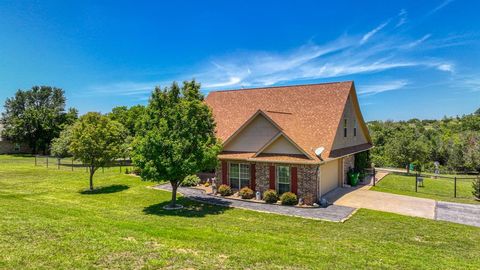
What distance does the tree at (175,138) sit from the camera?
16.5 meters

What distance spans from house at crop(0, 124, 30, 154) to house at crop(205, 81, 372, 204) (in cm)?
5306

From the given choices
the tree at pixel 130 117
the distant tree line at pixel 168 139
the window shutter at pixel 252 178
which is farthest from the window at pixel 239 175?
the tree at pixel 130 117

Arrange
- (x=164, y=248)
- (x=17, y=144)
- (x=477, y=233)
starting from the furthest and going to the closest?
(x=17, y=144), (x=477, y=233), (x=164, y=248)

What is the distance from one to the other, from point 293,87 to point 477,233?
1658 cm

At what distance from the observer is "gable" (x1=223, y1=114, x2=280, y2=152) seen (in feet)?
67.1

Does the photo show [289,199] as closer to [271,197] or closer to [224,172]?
[271,197]

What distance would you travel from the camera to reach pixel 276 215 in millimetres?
15844

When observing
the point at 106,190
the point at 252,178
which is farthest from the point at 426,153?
the point at 106,190

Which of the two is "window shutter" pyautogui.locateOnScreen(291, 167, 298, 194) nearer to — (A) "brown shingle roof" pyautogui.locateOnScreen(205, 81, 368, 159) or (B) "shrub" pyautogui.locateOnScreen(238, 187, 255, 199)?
(A) "brown shingle roof" pyautogui.locateOnScreen(205, 81, 368, 159)

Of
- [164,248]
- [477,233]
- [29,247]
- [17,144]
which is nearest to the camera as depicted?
[29,247]

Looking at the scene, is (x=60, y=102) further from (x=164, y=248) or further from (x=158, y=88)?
(x=164, y=248)

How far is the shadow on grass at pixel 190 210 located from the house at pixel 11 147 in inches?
2233

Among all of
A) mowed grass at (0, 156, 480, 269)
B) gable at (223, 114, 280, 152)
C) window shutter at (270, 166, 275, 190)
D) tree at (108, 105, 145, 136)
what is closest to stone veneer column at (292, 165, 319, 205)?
window shutter at (270, 166, 275, 190)

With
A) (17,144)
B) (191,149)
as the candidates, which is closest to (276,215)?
(191,149)
